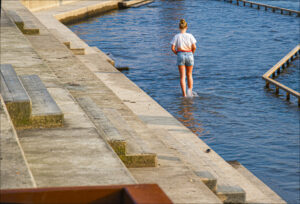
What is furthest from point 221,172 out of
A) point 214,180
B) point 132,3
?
point 132,3

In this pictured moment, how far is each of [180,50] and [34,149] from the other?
6.95 meters

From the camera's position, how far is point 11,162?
15.1 ft

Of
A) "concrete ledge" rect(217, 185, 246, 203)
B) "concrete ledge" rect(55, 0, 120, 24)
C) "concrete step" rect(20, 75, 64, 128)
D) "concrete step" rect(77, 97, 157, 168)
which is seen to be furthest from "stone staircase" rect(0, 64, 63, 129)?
"concrete ledge" rect(55, 0, 120, 24)

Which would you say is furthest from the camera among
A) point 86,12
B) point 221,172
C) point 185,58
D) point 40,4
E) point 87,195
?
point 86,12

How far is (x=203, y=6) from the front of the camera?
48969 mm

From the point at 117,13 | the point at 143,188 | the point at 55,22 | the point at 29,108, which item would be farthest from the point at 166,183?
the point at 117,13

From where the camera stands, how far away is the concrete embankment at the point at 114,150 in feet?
16.2

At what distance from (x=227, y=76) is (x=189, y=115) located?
6.64 m

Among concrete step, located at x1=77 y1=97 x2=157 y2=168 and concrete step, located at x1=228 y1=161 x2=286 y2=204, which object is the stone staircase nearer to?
concrete step, located at x1=77 y1=97 x2=157 y2=168

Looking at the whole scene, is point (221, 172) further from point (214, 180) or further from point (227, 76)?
point (227, 76)

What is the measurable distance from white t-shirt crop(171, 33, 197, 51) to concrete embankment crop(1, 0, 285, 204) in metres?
1.44

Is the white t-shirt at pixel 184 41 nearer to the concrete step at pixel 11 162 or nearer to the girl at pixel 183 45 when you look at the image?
the girl at pixel 183 45

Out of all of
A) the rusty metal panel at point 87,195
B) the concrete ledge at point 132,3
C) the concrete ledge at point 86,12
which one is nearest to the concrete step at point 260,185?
the rusty metal panel at point 87,195

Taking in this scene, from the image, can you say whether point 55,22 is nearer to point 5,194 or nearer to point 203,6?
point 5,194
